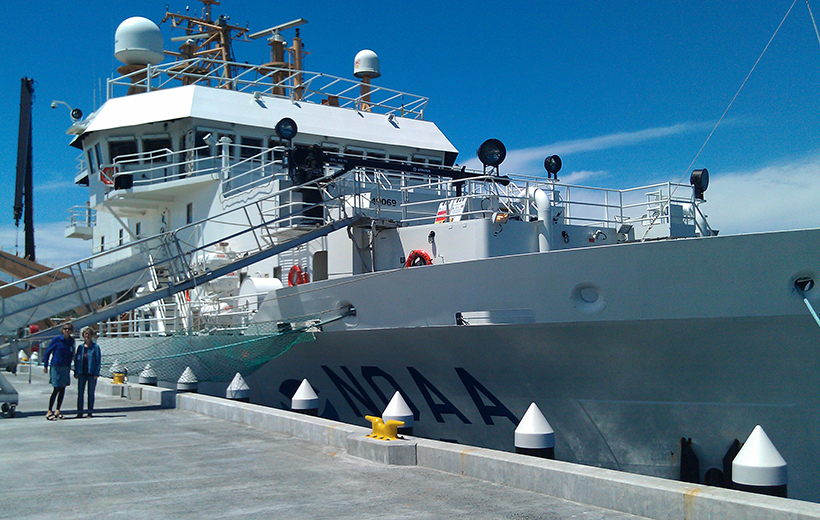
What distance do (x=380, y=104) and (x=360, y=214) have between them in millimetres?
10114

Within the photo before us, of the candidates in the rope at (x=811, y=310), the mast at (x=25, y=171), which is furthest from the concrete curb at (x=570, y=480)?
the mast at (x=25, y=171)

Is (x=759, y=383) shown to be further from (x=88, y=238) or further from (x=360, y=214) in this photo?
(x=88, y=238)

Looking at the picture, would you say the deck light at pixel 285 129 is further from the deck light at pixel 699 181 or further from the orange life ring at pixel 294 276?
the deck light at pixel 699 181

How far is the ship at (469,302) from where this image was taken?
8.04m

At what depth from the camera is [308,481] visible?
251 inches

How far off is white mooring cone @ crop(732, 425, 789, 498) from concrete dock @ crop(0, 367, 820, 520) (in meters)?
0.37

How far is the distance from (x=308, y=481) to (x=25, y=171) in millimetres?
33564

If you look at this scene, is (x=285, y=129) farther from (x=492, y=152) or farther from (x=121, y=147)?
(x=121, y=147)

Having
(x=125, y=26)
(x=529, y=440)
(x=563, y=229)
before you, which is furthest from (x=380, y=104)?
(x=529, y=440)

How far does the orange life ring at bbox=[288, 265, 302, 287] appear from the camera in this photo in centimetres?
1352

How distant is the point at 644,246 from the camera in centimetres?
835

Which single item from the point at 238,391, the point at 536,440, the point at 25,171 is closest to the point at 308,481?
the point at 536,440

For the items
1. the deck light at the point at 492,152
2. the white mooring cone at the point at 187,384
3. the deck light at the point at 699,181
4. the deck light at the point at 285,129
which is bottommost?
the white mooring cone at the point at 187,384

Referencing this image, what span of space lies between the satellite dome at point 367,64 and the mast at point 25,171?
61.4 ft
